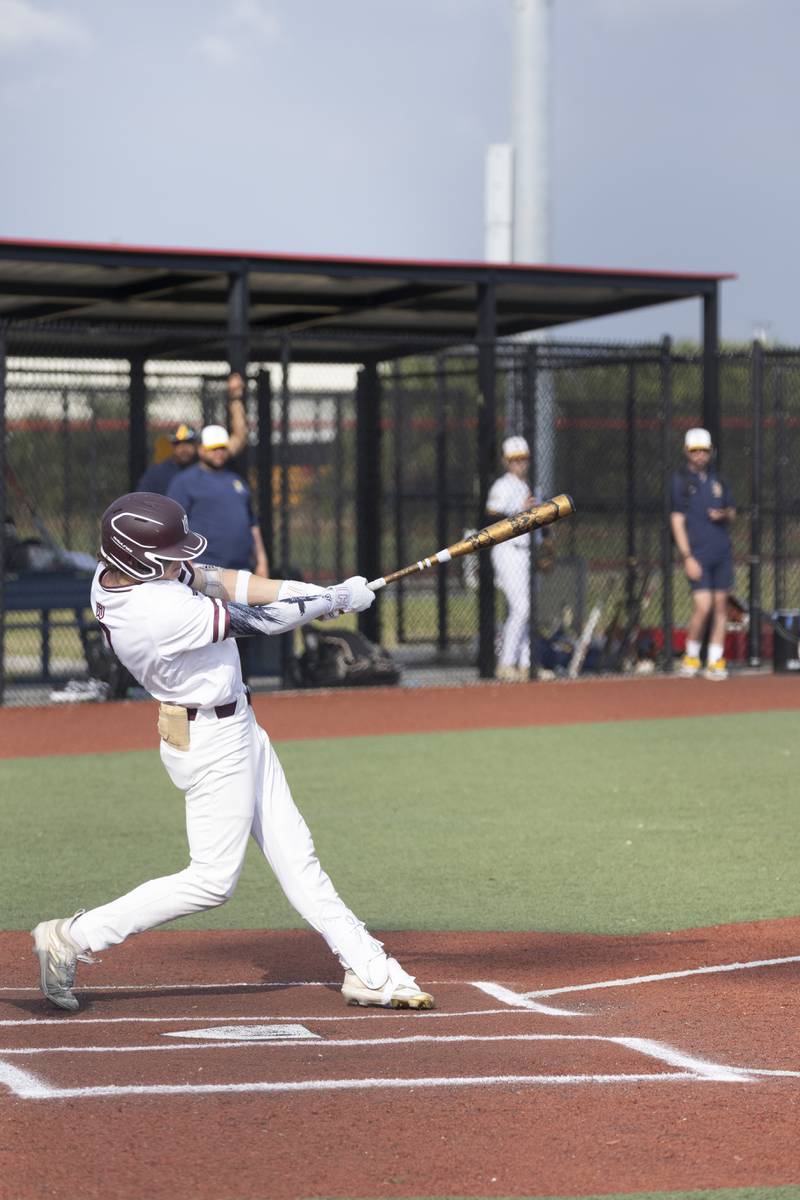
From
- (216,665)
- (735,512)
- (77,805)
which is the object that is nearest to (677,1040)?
(216,665)

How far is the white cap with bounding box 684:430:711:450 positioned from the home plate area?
942 cm

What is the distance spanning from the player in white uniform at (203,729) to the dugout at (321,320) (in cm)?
759

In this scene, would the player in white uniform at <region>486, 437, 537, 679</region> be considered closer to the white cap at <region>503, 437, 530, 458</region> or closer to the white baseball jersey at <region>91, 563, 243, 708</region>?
the white cap at <region>503, 437, 530, 458</region>

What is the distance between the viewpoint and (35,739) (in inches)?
506

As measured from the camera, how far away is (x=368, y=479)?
1825 centimetres

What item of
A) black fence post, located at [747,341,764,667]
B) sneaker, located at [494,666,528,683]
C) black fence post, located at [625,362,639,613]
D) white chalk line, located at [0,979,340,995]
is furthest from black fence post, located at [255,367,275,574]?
white chalk line, located at [0,979,340,995]

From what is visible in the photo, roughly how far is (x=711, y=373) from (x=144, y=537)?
1223 centimetres

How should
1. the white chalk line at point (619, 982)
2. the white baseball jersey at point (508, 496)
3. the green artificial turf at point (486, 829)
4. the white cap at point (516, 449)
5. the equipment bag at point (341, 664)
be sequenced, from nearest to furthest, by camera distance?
the white chalk line at point (619, 982), the green artificial turf at point (486, 829), the white baseball jersey at point (508, 496), the white cap at point (516, 449), the equipment bag at point (341, 664)

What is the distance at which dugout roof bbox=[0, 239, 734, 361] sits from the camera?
14.8 metres

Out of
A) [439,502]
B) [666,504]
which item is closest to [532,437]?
[666,504]

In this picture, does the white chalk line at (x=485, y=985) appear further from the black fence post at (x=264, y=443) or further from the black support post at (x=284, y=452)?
the black fence post at (x=264, y=443)

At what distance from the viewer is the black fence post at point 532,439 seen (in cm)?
1569

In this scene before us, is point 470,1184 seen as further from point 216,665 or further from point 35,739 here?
point 35,739

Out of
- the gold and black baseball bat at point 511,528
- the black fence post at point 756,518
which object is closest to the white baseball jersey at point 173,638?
the gold and black baseball bat at point 511,528
